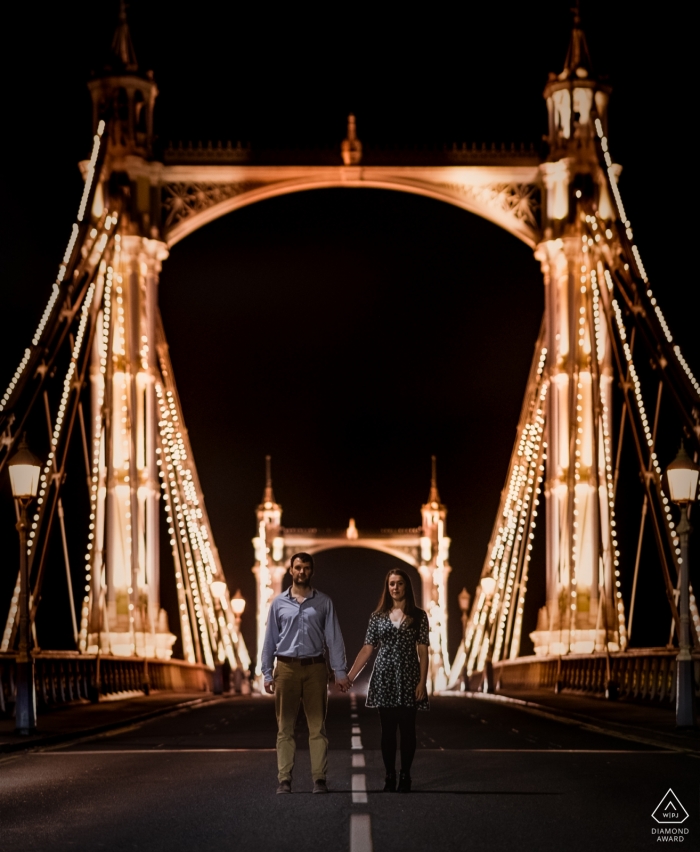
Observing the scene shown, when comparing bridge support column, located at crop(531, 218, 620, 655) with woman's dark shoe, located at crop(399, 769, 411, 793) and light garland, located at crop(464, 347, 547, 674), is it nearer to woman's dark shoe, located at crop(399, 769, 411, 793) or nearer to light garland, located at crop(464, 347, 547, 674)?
light garland, located at crop(464, 347, 547, 674)

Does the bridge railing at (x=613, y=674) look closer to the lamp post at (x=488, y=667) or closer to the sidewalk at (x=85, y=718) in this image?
the lamp post at (x=488, y=667)

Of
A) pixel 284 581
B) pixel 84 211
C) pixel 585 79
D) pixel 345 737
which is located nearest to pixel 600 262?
pixel 585 79

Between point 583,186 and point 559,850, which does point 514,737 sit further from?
point 583,186

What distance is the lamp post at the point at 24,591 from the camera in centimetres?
1680

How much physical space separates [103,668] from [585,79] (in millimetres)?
14991

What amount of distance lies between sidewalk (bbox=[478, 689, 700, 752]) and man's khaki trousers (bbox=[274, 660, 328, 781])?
5.07m

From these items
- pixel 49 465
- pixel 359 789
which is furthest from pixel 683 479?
pixel 49 465

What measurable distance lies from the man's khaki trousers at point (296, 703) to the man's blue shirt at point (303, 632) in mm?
88

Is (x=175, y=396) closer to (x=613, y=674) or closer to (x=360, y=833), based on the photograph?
(x=613, y=674)

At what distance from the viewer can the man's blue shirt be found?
34.3 ft

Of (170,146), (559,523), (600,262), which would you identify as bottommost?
(559,523)

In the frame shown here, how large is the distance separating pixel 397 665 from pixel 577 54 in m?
25.0

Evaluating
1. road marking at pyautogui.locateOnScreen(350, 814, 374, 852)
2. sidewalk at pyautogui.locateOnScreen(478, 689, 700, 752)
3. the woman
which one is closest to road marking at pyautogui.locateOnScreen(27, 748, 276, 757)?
sidewalk at pyautogui.locateOnScreen(478, 689, 700, 752)

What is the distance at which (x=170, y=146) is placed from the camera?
114 feet
